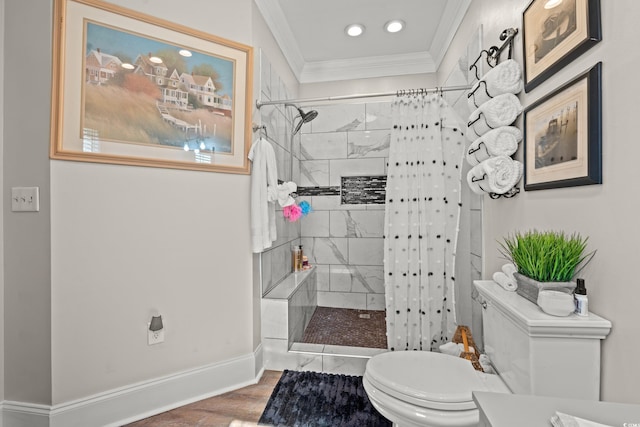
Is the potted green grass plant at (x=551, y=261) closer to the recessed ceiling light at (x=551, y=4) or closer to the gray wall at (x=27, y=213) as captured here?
the recessed ceiling light at (x=551, y=4)

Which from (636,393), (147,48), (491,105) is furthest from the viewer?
(147,48)

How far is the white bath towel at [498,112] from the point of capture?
53.4 inches

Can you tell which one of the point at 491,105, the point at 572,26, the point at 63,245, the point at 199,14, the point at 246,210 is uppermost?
the point at 199,14

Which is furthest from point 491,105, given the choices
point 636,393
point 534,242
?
point 636,393

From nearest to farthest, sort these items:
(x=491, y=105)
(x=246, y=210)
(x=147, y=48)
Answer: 1. (x=491, y=105)
2. (x=147, y=48)
3. (x=246, y=210)

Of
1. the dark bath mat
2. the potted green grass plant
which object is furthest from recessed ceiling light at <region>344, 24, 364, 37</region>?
the dark bath mat

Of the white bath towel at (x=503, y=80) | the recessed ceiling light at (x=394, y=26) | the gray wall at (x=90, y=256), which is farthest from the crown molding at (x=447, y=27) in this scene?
the gray wall at (x=90, y=256)

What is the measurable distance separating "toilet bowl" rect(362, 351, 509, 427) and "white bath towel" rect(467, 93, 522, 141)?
110 centimetres

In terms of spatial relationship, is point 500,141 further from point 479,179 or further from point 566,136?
point 566,136

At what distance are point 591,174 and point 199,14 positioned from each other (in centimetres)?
209

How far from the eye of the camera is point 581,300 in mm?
907

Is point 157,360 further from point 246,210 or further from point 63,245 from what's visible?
point 246,210

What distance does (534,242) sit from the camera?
1054 mm

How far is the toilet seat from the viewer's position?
104 cm
